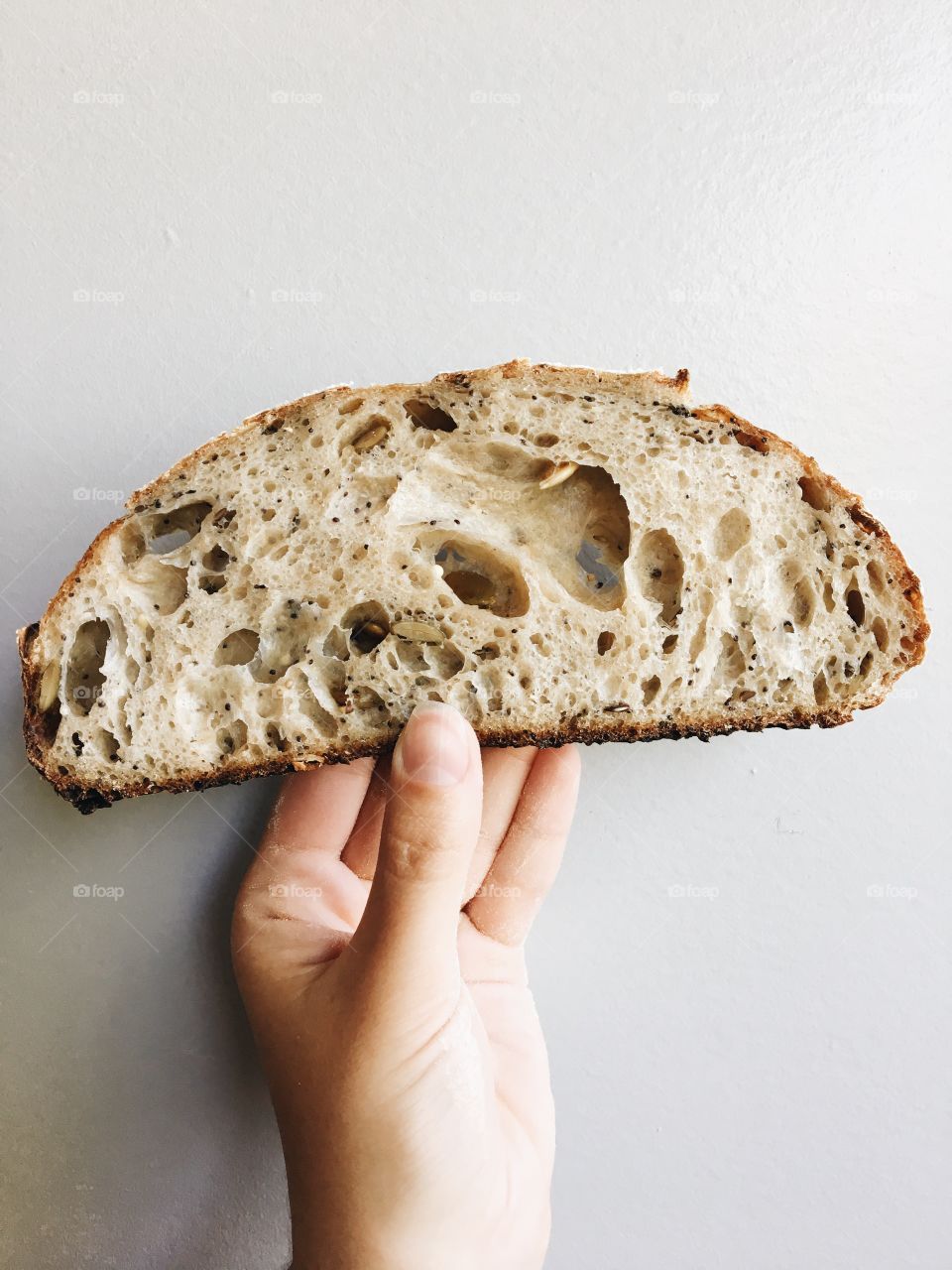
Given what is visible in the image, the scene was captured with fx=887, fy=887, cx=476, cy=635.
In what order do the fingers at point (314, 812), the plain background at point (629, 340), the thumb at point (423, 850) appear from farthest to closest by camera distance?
1. the plain background at point (629, 340)
2. the fingers at point (314, 812)
3. the thumb at point (423, 850)

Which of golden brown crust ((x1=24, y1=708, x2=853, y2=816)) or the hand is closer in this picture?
the hand

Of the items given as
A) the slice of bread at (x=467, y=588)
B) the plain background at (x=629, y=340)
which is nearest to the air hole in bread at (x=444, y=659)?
the slice of bread at (x=467, y=588)

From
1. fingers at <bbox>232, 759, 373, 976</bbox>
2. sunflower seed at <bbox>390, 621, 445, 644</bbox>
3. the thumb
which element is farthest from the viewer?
fingers at <bbox>232, 759, 373, 976</bbox>

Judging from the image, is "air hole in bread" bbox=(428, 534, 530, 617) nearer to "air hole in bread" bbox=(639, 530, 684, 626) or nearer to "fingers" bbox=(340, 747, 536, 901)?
"air hole in bread" bbox=(639, 530, 684, 626)

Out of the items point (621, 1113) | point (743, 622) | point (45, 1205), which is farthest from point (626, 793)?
point (45, 1205)

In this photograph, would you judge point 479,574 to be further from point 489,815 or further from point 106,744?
point 106,744

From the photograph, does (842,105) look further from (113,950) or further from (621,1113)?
(113,950)

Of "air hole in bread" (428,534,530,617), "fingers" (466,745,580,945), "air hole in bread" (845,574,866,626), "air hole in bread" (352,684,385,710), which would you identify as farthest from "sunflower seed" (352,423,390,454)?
"air hole in bread" (845,574,866,626)

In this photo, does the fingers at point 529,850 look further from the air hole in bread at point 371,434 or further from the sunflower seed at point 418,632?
the air hole in bread at point 371,434
